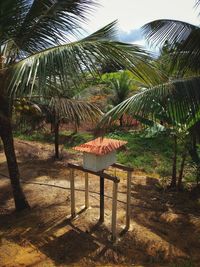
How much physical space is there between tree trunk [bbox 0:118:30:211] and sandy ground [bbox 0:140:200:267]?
0.19 meters

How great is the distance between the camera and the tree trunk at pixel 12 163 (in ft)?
17.2

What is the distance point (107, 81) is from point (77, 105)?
1062cm

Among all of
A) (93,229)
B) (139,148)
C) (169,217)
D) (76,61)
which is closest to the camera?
(76,61)

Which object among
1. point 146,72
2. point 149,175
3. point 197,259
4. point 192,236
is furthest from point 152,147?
point 146,72

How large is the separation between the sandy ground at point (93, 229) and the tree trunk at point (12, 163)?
0.63 feet

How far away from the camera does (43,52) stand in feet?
12.0

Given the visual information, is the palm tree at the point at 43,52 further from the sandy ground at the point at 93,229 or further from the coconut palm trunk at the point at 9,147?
the sandy ground at the point at 93,229

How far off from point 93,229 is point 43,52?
9.56ft

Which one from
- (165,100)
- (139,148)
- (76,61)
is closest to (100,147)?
(165,100)

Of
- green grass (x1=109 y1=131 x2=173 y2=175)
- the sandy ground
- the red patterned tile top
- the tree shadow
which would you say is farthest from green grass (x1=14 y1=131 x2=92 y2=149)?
the red patterned tile top

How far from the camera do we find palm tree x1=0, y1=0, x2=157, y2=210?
3457 millimetres

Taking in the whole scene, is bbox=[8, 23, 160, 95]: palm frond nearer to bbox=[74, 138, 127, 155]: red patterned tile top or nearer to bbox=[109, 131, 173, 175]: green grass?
bbox=[74, 138, 127, 155]: red patterned tile top

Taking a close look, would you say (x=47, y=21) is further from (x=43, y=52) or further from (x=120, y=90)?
(x=120, y=90)

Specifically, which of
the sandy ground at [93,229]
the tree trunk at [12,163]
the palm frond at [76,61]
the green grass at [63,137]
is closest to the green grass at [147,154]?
the green grass at [63,137]
